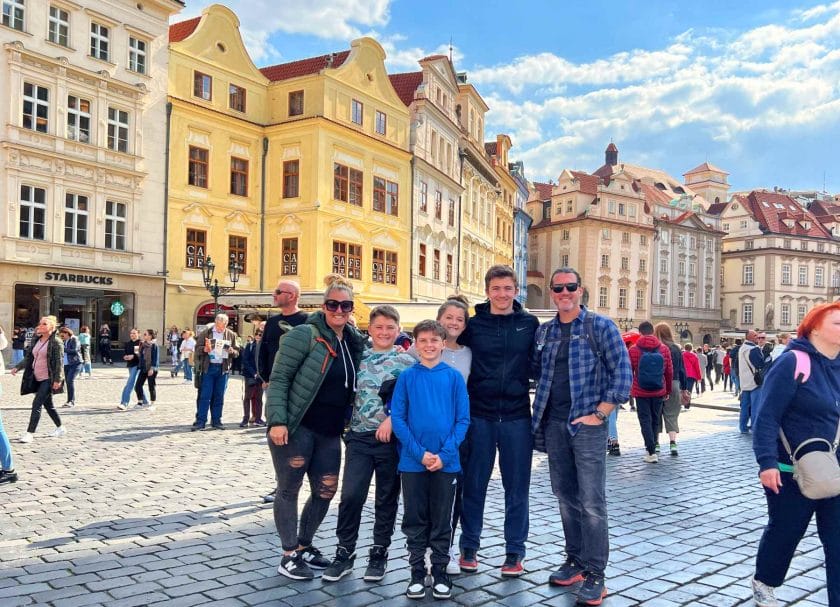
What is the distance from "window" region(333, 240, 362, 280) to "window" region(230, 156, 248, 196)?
4.83 m

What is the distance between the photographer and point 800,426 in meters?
4.18

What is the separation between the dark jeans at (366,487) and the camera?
4.89m

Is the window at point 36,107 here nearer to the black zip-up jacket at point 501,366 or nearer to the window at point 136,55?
the window at point 136,55

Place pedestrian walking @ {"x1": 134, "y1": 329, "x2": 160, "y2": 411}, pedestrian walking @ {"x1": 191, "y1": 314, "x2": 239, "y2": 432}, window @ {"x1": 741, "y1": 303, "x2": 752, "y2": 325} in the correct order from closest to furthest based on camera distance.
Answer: pedestrian walking @ {"x1": 191, "y1": 314, "x2": 239, "y2": 432}, pedestrian walking @ {"x1": 134, "y1": 329, "x2": 160, "y2": 411}, window @ {"x1": 741, "y1": 303, "x2": 752, "y2": 325}

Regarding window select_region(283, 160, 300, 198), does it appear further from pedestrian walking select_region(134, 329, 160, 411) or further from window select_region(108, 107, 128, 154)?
pedestrian walking select_region(134, 329, 160, 411)

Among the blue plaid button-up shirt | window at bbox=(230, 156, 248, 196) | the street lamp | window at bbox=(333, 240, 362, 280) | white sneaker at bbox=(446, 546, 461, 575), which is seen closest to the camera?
the blue plaid button-up shirt

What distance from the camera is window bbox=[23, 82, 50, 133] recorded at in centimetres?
2577

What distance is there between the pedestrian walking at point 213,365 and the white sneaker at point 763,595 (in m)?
8.80

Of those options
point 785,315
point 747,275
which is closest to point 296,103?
point 747,275

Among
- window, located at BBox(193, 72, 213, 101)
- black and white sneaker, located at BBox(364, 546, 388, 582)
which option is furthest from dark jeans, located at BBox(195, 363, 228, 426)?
window, located at BBox(193, 72, 213, 101)

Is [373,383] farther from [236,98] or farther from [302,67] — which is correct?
[302,67]

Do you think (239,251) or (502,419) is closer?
(502,419)

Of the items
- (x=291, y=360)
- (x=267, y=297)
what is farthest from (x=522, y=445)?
(x=267, y=297)

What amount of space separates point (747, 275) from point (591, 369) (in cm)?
8375
